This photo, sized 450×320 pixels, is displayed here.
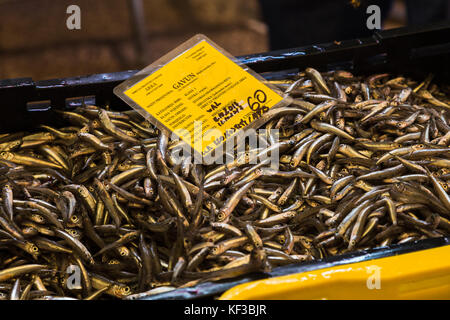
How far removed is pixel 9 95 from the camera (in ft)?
6.42

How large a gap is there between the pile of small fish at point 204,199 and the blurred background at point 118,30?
211 cm

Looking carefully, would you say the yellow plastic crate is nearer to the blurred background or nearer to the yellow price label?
the yellow price label

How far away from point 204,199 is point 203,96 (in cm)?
43

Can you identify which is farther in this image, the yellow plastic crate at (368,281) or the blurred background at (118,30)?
the blurred background at (118,30)

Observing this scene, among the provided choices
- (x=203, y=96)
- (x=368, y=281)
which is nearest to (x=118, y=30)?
(x=203, y=96)

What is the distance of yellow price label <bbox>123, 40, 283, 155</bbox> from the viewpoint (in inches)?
68.0

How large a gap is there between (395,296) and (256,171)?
628 millimetres

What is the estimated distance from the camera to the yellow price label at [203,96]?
1727 mm

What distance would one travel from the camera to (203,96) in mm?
1792

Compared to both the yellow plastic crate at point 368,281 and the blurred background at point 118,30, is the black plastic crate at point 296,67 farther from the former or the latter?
the blurred background at point 118,30

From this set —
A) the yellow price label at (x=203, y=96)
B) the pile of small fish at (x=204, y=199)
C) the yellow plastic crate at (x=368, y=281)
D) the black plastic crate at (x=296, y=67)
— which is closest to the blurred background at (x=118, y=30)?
the black plastic crate at (x=296, y=67)

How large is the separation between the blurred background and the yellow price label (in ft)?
6.52

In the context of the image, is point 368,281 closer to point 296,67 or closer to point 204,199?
point 204,199

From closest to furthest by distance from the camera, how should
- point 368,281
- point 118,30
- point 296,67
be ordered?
point 368,281 → point 296,67 → point 118,30
